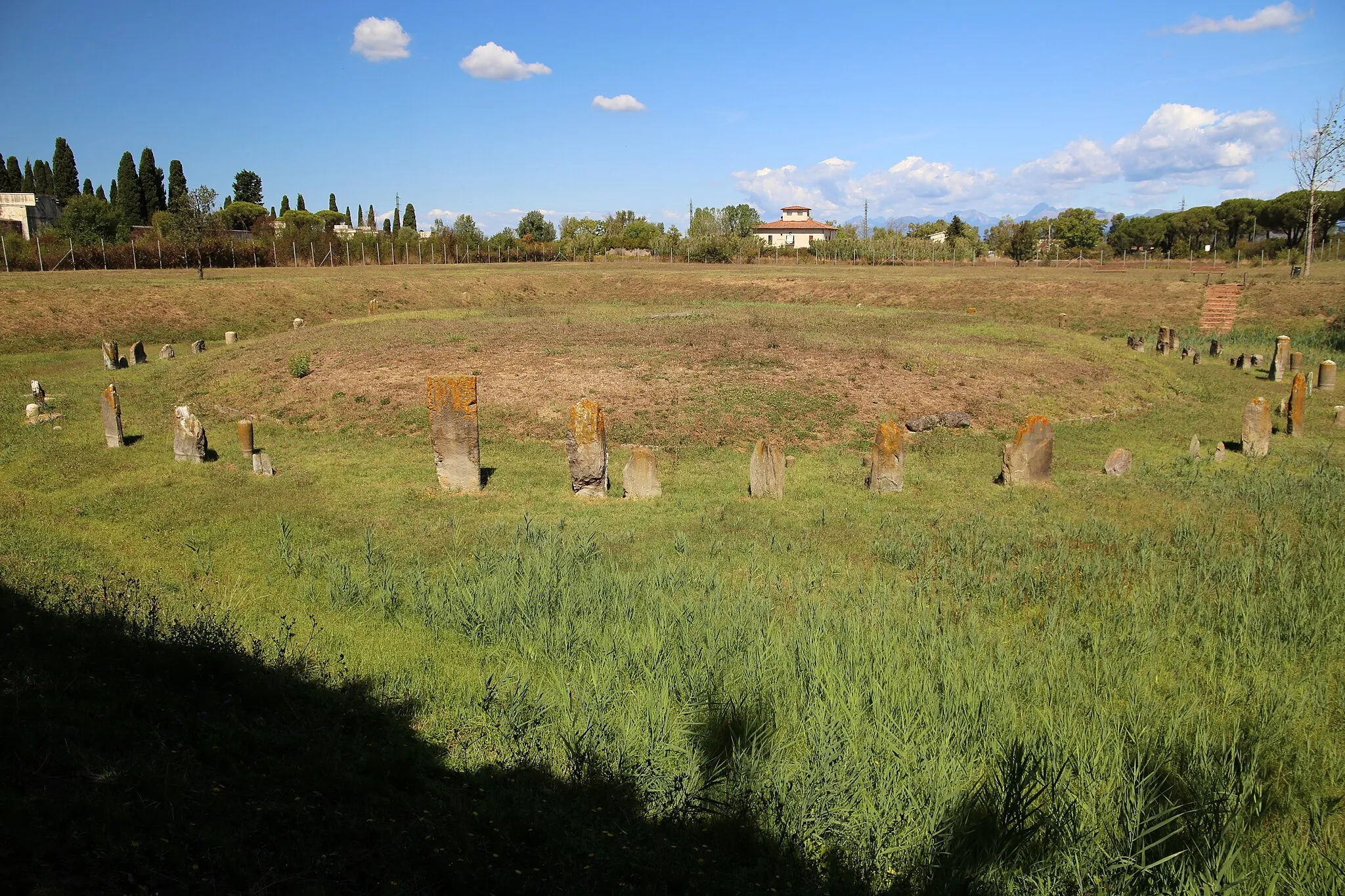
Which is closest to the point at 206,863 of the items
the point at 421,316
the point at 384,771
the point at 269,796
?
the point at 269,796

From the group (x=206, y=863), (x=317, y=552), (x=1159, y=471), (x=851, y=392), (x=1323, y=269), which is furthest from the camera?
(x=1323, y=269)

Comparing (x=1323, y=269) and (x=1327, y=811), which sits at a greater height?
(x=1323, y=269)

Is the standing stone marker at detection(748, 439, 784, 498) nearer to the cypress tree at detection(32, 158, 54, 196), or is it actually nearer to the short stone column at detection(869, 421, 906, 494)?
the short stone column at detection(869, 421, 906, 494)

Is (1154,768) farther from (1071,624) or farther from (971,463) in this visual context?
(971,463)

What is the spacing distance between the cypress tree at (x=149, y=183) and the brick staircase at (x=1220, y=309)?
88315 mm

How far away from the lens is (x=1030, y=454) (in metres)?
13.8

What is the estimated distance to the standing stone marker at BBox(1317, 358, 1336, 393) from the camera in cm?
2367

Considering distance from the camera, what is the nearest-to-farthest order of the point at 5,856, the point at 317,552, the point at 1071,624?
1. the point at 5,856
2. the point at 1071,624
3. the point at 317,552

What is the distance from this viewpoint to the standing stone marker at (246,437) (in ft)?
51.6

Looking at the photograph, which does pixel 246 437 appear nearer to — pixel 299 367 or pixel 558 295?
pixel 299 367

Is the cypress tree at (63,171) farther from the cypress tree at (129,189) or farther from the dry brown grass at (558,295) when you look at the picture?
the dry brown grass at (558,295)

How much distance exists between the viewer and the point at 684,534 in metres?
11.2

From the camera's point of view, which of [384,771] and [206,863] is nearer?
[206,863]

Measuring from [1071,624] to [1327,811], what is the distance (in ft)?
8.96
